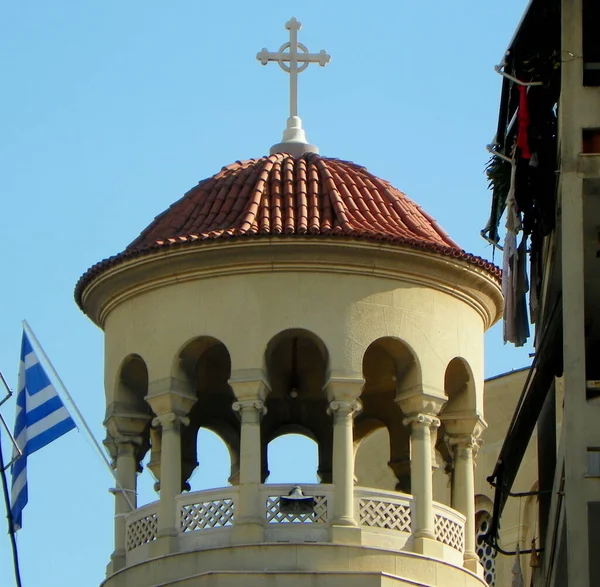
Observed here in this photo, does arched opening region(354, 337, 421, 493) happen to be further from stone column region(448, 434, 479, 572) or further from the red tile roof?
the red tile roof

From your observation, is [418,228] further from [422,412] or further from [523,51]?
[523,51]

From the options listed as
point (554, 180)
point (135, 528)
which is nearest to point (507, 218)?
point (554, 180)

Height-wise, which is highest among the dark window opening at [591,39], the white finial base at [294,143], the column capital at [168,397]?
the white finial base at [294,143]

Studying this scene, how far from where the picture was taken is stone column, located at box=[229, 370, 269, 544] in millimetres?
37844

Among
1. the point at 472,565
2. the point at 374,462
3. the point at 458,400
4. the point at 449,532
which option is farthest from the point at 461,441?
the point at 374,462

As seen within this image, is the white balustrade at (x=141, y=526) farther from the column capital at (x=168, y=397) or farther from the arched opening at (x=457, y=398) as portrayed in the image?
the arched opening at (x=457, y=398)

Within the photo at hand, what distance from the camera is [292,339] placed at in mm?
41406

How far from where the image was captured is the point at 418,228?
131 feet

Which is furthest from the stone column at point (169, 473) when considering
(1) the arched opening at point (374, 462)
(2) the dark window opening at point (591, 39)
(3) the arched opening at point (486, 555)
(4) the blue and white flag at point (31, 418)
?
(3) the arched opening at point (486, 555)

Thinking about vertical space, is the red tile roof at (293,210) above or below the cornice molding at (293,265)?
above

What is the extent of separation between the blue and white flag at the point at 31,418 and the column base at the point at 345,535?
4.08 meters

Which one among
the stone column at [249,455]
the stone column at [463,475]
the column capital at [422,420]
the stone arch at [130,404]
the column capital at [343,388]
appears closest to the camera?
the stone column at [249,455]

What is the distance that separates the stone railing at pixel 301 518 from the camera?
37938 mm

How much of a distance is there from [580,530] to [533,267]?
22.3 ft
